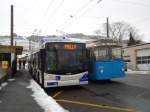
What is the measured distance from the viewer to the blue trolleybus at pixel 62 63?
16297 mm

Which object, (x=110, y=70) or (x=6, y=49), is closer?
(x=110, y=70)

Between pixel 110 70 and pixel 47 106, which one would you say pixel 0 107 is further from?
pixel 110 70

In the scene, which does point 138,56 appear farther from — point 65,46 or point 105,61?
point 65,46

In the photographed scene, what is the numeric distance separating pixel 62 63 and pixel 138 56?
33.8m

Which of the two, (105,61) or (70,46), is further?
(105,61)

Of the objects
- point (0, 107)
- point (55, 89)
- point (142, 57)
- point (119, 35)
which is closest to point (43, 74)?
point (55, 89)

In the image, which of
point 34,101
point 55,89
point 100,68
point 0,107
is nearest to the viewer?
point 0,107

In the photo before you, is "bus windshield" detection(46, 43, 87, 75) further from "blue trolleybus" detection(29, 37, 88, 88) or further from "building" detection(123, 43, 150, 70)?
"building" detection(123, 43, 150, 70)

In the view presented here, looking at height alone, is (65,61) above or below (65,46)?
below

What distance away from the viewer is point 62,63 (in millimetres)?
16484

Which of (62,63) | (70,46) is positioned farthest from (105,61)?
(62,63)

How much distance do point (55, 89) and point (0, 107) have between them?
759 centimetres

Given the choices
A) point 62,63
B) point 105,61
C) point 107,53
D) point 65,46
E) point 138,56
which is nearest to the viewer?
point 62,63

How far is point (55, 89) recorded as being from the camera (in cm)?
1806
